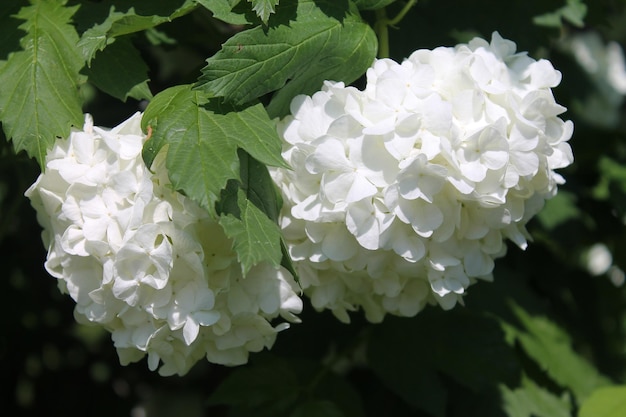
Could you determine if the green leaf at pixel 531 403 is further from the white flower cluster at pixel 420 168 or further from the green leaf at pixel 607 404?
the white flower cluster at pixel 420 168

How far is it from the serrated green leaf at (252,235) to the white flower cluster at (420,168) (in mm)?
89

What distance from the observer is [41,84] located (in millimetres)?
1646

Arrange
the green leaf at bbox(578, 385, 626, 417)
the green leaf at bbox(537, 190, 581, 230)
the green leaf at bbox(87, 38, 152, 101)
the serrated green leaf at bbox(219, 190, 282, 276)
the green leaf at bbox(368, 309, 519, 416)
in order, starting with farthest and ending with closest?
Result: the green leaf at bbox(537, 190, 581, 230)
the green leaf at bbox(368, 309, 519, 416)
the green leaf at bbox(578, 385, 626, 417)
the green leaf at bbox(87, 38, 152, 101)
the serrated green leaf at bbox(219, 190, 282, 276)

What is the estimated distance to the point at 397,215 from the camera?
1.47 metres

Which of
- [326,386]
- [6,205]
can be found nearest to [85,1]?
[326,386]

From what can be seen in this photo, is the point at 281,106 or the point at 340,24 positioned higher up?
the point at 340,24

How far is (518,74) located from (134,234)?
0.78 metres

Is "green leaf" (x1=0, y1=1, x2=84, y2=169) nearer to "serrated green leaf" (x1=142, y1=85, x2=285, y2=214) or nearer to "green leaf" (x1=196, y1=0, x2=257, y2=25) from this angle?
"serrated green leaf" (x1=142, y1=85, x2=285, y2=214)

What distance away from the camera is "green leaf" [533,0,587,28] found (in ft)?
7.54

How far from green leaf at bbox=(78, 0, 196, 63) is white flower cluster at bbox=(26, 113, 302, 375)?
0.17 metres

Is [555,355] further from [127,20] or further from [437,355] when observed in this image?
[127,20]

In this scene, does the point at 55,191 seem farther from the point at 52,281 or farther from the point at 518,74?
the point at 52,281

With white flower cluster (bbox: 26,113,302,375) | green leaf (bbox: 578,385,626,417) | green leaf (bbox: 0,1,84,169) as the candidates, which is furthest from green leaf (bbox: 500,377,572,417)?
green leaf (bbox: 0,1,84,169)

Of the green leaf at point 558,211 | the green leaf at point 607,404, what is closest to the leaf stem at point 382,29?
the green leaf at point 607,404
